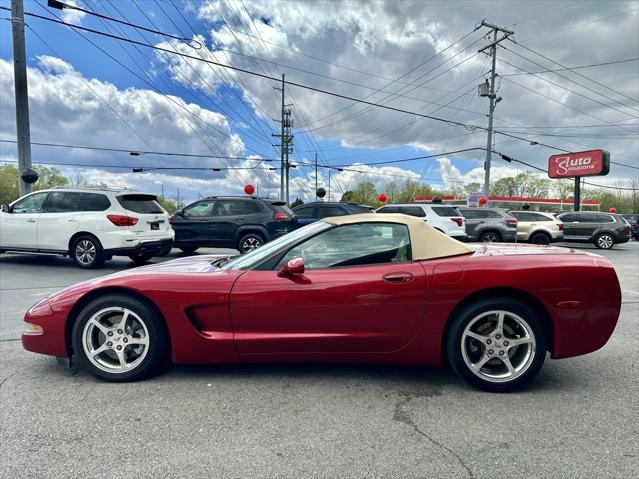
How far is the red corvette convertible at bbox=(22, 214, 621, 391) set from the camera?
296 cm

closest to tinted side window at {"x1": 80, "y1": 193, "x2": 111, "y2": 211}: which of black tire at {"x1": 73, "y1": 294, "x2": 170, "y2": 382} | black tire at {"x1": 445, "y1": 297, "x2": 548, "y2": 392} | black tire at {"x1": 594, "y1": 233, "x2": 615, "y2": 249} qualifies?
black tire at {"x1": 73, "y1": 294, "x2": 170, "y2": 382}

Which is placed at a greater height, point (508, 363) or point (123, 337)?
point (123, 337)

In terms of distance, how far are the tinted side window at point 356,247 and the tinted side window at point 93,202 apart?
7.13 meters

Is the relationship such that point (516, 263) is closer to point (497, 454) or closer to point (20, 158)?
point (497, 454)

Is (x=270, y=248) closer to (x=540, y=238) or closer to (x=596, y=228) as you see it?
(x=540, y=238)

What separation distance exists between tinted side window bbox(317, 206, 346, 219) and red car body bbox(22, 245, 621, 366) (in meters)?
9.62

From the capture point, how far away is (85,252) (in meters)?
8.81

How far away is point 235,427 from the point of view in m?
2.51

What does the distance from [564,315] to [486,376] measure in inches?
28.3

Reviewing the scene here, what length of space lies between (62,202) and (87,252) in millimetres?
1270

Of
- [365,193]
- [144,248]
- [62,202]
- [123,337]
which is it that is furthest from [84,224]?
[365,193]

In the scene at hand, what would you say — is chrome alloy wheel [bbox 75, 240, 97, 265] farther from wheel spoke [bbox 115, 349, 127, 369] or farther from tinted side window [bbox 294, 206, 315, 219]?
wheel spoke [bbox 115, 349, 127, 369]

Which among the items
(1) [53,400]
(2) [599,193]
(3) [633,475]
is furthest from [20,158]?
(2) [599,193]

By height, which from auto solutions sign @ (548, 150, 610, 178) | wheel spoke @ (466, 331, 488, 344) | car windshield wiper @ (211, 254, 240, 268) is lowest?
wheel spoke @ (466, 331, 488, 344)
